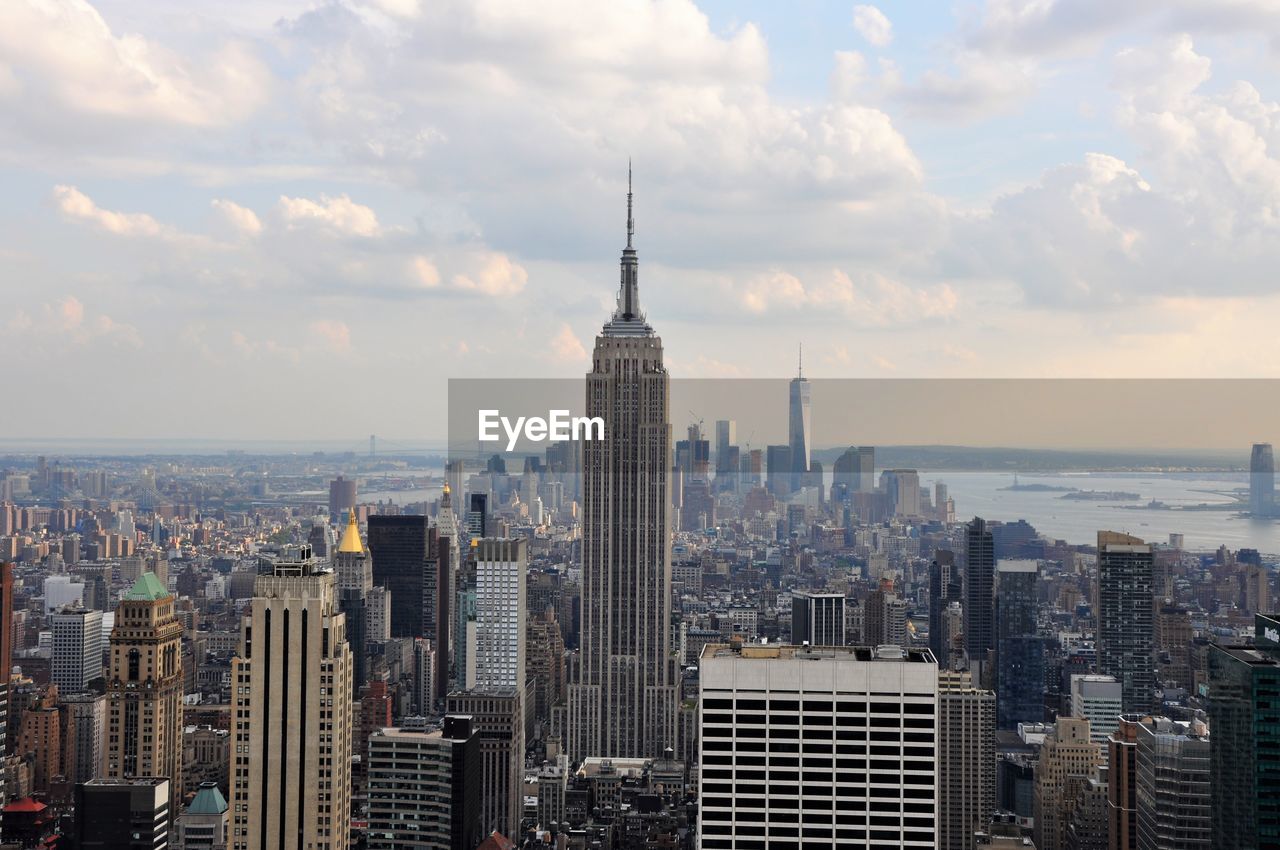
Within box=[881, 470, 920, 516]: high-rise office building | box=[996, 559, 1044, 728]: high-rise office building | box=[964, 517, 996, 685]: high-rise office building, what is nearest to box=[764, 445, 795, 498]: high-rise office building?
box=[881, 470, 920, 516]: high-rise office building

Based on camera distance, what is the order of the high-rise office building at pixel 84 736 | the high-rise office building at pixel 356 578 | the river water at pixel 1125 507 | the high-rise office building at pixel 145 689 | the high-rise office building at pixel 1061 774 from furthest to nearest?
the high-rise office building at pixel 356 578
the high-rise office building at pixel 145 689
the high-rise office building at pixel 84 736
the high-rise office building at pixel 1061 774
the river water at pixel 1125 507

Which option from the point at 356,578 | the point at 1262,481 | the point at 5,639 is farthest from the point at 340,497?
the point at 1262,481

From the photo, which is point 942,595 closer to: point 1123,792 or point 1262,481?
point 1123,792

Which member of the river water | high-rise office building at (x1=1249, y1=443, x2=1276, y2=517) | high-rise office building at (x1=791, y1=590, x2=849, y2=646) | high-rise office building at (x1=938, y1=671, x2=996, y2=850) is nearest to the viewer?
high-rise office building at (x1=1249, y1=443, x2=1276, y2=517)

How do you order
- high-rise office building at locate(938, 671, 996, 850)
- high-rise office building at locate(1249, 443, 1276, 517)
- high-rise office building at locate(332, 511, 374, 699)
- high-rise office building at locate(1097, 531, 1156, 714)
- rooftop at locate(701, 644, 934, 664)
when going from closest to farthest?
1. rooftop at locate(701, 644, 934, 664)
2. high-rise office building at locate(1249, 443, 1276, 517)
3. high-rise office building at locate(938, 671, 996, 850)
4. high-rise office building at locate(1097, 531, 1156, 714)
5. high-rise office building at locate(332, 511, 374, 699)

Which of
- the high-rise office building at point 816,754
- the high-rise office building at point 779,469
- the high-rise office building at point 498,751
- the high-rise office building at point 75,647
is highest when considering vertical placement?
the high-rise office building at point 779,469

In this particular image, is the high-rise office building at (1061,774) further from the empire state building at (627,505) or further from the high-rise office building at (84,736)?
the high-rise office building at (84,736)

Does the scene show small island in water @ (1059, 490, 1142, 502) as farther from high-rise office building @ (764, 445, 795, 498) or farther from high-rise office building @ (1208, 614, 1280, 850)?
high-rise office building @ (1208, 614, 1280, 850)

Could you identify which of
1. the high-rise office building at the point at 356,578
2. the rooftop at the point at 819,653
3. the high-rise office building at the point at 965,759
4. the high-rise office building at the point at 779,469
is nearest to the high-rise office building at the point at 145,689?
the high-rise office building at the point at 356,578
